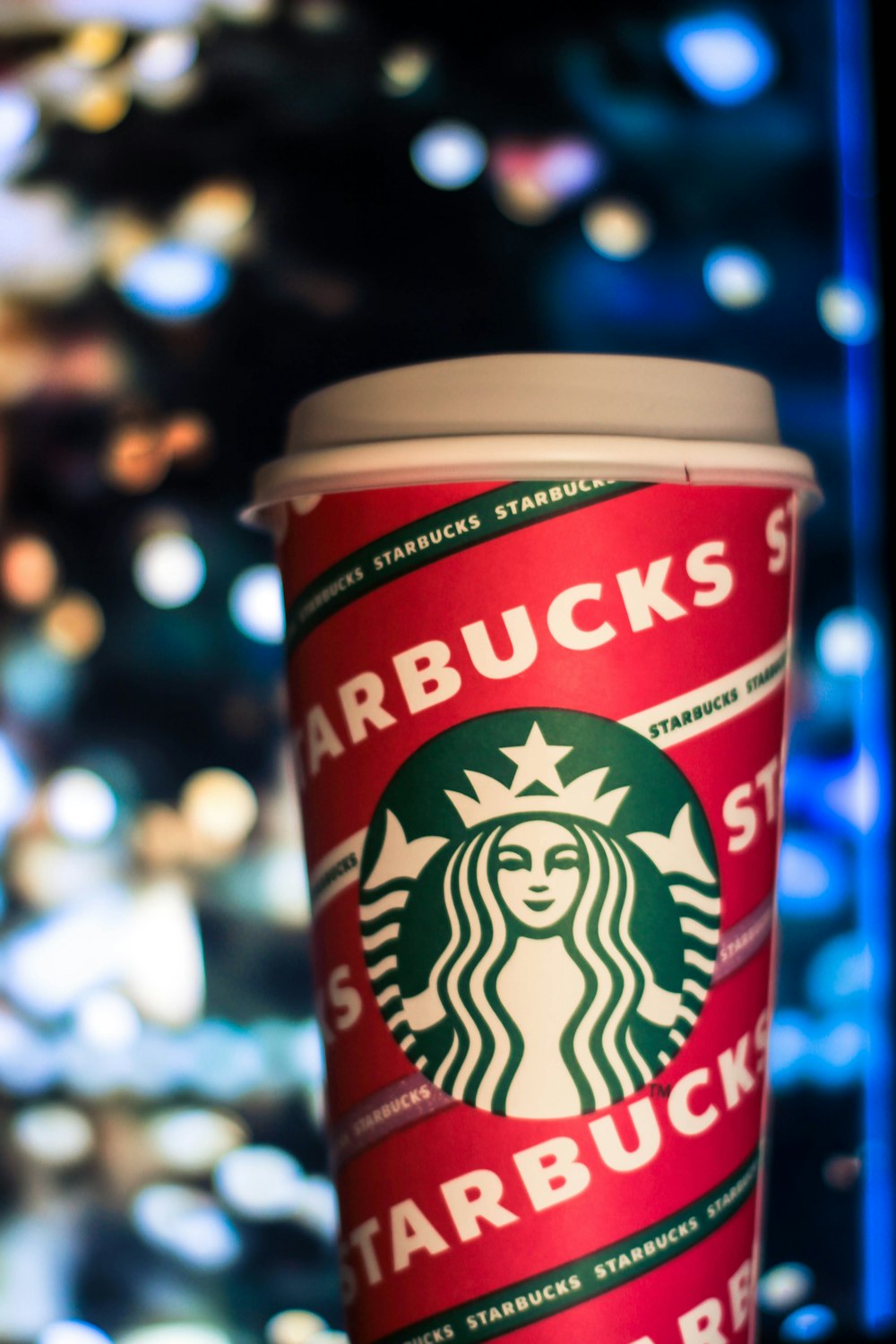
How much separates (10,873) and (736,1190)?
62 cm

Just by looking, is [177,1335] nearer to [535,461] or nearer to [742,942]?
[742,942]

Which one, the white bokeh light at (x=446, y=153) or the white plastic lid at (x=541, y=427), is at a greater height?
the white bokeh light at (x=446, y=153)

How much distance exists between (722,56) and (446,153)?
28 centimetres

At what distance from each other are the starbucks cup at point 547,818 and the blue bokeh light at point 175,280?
0.42 m

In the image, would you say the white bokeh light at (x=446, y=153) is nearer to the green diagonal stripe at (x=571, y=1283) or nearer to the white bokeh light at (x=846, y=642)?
the white bokeh light at (x=846, y=642)

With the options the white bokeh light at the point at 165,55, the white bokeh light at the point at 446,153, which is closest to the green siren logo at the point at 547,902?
the white bokeh light at the point at 446,153

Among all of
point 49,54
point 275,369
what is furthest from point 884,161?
point 49,54

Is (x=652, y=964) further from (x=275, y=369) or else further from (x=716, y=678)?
(x=275, y=369)

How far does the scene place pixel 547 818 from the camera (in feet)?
1.80

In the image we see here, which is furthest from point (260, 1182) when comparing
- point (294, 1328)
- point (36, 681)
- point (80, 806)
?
point (36, 681)

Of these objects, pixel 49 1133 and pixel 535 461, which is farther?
pixel 49 1133

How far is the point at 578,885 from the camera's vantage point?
55 cm

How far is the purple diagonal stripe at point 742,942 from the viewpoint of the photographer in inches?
22.8

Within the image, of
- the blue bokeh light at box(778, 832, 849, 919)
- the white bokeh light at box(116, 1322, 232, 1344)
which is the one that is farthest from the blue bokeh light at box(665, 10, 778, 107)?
the white bokeh light at box(116, 1322, 232, 1344)
